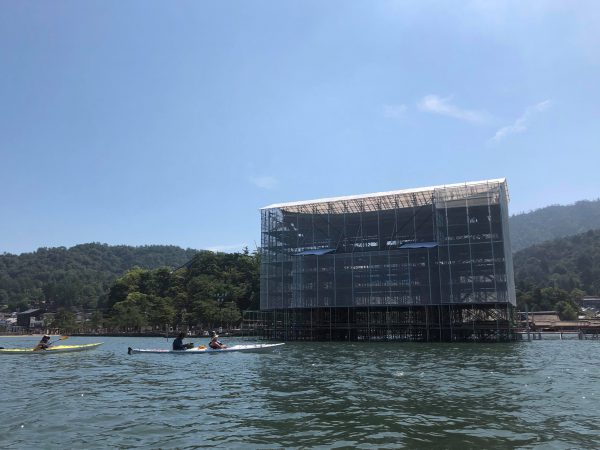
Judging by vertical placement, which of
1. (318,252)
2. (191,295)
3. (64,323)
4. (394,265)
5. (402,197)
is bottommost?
(64,323)

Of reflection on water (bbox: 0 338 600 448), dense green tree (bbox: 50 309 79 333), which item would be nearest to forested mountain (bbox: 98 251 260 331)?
dense green tree (bbox: 50 309 79 333)

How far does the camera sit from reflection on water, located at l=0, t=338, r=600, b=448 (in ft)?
42.7

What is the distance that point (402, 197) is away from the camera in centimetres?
6875

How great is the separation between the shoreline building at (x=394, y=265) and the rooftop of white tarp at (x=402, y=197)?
0.50 ft

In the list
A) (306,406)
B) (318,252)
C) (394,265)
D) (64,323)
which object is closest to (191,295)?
(64,323)

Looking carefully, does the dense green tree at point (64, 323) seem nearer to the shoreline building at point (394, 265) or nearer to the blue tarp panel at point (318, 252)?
the shoreline building at point (394, 265)

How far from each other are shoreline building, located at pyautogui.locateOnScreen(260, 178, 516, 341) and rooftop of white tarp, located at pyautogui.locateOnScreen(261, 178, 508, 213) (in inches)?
6.0

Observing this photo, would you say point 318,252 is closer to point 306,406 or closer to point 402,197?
point 402,197

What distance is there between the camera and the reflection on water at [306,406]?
13.0m

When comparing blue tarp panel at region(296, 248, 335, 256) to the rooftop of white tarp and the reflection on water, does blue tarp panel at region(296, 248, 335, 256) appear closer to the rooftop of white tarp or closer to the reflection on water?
the rooftop of white tarp

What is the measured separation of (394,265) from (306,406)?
5047 cm

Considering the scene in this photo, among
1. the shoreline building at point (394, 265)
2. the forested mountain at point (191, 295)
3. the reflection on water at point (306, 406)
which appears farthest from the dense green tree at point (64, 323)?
the reflection on water at point (306, 406)

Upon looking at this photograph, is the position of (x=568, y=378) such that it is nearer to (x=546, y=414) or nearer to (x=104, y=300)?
(x=546, y=414)

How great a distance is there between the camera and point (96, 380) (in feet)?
84.0
